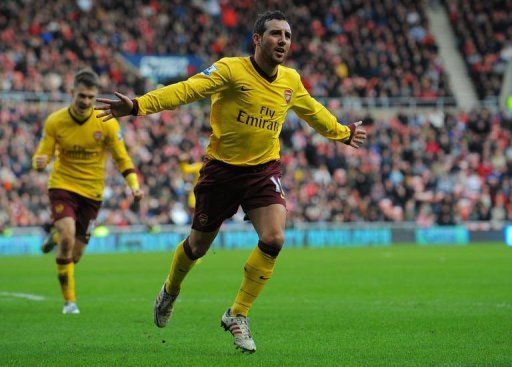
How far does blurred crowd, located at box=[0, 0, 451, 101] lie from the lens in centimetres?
3422

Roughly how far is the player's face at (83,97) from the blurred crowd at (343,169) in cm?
1728

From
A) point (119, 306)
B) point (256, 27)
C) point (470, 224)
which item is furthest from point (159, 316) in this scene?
point (470, 224)

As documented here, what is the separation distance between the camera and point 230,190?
29.7ft

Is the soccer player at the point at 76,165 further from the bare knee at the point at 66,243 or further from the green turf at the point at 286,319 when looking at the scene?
the green turf at the point at 286,319

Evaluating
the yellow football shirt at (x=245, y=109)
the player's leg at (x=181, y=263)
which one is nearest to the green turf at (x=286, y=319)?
the player's leg at (x=181, y=263)

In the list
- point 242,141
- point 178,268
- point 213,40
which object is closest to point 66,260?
point 178,268

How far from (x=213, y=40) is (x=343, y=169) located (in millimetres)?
7664

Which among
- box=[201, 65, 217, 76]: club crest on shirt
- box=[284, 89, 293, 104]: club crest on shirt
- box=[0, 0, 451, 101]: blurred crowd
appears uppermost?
box=[0, 0, 451, 101]: blurred crowd

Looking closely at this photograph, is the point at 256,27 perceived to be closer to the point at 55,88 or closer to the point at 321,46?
the point at 55,88

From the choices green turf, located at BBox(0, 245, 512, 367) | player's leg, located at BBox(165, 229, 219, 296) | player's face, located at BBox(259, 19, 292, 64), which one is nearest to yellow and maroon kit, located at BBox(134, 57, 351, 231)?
player's leg, located at BBox(165, 229, 219, 296)

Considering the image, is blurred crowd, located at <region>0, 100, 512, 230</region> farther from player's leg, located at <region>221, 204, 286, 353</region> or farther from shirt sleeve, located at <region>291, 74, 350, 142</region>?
player's leg, located at <region>221, 204, 286, 353</region>

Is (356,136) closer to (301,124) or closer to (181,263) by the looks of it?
(181,263)

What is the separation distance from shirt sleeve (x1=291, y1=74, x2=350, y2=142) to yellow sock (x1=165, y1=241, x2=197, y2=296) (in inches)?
65.3

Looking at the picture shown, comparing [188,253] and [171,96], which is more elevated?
[171,96]
